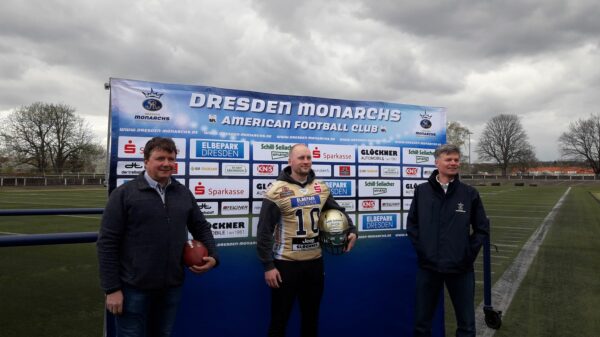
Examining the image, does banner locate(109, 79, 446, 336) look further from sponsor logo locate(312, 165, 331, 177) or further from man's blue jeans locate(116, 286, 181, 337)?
man's blue jeans locate(116, 286, 181, 337)

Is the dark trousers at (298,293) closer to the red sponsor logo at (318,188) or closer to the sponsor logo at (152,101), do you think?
the red sponsor logo at (318,188)

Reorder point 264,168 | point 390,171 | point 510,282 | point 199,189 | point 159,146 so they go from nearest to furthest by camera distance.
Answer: point 159,146
point 199,189
point 264,168
point 390,171
point 510,282

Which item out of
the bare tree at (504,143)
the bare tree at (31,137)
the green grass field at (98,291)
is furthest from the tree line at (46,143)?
the bare tree at (504,143)

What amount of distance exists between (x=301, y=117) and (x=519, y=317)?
3643 millimetres

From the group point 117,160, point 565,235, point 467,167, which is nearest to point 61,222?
point 117,160

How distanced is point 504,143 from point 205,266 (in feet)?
266

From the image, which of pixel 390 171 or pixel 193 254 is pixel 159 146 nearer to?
pixel 193 254

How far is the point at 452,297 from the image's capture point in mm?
3514

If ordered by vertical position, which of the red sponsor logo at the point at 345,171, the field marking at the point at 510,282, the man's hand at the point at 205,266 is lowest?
the field marking at the point at 510,282

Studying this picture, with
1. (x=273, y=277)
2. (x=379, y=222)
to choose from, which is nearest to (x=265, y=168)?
(x=273, y=277)

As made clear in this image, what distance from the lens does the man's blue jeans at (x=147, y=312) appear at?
2.56 meters

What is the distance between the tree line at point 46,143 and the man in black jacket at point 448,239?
50.3 metres

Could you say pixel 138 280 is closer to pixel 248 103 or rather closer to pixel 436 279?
pixel 248 103

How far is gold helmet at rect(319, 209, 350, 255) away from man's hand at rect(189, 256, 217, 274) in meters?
1.01
